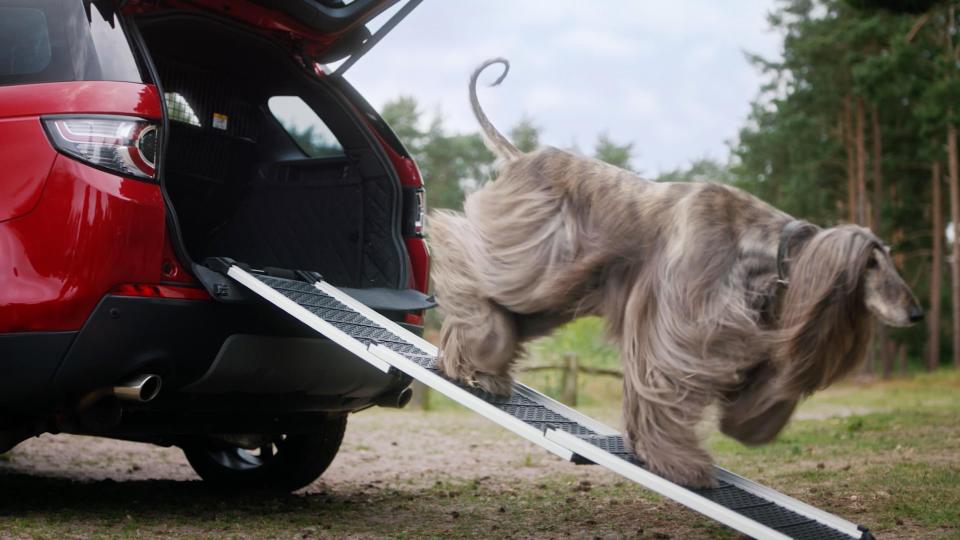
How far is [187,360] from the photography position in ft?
14.3

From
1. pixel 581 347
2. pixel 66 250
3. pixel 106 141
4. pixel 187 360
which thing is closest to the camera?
pixel 66 250

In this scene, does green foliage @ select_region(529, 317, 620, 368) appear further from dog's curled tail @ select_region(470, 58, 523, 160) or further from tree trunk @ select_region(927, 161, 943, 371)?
tree trunk @ select_region(927, 161, 943, 371)

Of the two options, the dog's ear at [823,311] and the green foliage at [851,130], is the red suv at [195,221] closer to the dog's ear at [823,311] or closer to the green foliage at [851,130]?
the dog's ear at [823,311]

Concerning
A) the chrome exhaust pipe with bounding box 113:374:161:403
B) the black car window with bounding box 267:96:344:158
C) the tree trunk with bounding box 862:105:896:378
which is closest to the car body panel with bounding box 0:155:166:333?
the chrome exhaust pipe with bounding box 113:374:161:403

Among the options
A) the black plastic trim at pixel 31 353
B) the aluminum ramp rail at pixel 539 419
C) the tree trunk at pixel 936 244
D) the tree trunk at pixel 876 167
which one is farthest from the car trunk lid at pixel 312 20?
the tree trunk at pixel 936 244

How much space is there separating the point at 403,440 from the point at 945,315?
119ft

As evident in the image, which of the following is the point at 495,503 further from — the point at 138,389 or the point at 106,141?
the point at 106,141

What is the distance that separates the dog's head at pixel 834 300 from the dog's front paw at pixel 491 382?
1238mm

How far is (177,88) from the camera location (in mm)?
5766

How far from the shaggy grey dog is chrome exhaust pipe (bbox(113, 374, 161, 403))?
126cm

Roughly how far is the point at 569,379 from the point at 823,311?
11900 millimetres

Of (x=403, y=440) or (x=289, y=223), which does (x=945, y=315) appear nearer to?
(x=403, y=440)

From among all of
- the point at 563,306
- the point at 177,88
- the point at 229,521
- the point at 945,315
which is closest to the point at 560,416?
the point at 563,306

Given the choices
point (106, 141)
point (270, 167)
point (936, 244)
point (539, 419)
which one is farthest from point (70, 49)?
point (936, 244)
